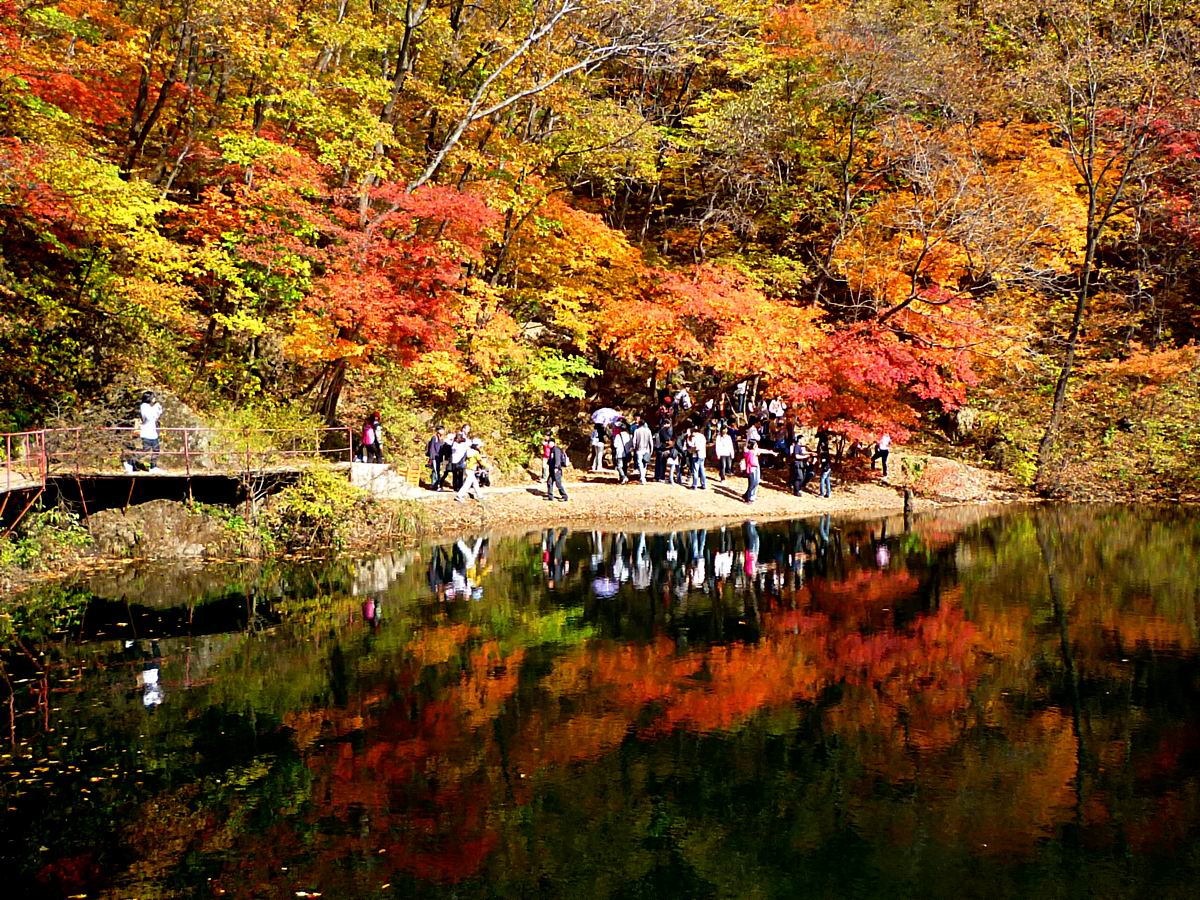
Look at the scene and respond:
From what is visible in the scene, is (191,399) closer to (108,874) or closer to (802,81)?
(108,874)

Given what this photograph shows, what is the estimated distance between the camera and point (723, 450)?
25.9 metres

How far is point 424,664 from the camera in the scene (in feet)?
38.8

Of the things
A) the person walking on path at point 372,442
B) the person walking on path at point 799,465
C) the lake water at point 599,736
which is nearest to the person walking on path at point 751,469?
the person walking on path at point 799,465

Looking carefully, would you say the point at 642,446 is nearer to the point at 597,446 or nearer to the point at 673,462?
the point at 673,462

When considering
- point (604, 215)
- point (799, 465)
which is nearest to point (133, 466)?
point (799, 465)

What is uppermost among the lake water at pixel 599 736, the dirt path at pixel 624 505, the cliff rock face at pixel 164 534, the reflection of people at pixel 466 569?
the dirt path at pixel 624 505

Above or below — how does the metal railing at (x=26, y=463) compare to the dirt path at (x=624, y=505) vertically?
above

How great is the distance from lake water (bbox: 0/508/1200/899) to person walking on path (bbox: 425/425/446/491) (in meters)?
6.56

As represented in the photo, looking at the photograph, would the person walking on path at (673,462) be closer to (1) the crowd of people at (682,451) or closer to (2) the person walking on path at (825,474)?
(1) the crowd of people at (682,451)

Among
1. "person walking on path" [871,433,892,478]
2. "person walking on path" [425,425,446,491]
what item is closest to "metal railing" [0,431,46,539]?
"person walking on path" [425,425,446,491]

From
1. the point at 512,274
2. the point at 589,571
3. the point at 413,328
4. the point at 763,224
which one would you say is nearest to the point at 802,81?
the point at 763,224

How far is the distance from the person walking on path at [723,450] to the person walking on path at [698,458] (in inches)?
36.5

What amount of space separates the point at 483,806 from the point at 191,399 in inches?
655

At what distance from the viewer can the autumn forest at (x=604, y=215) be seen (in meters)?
19.7
